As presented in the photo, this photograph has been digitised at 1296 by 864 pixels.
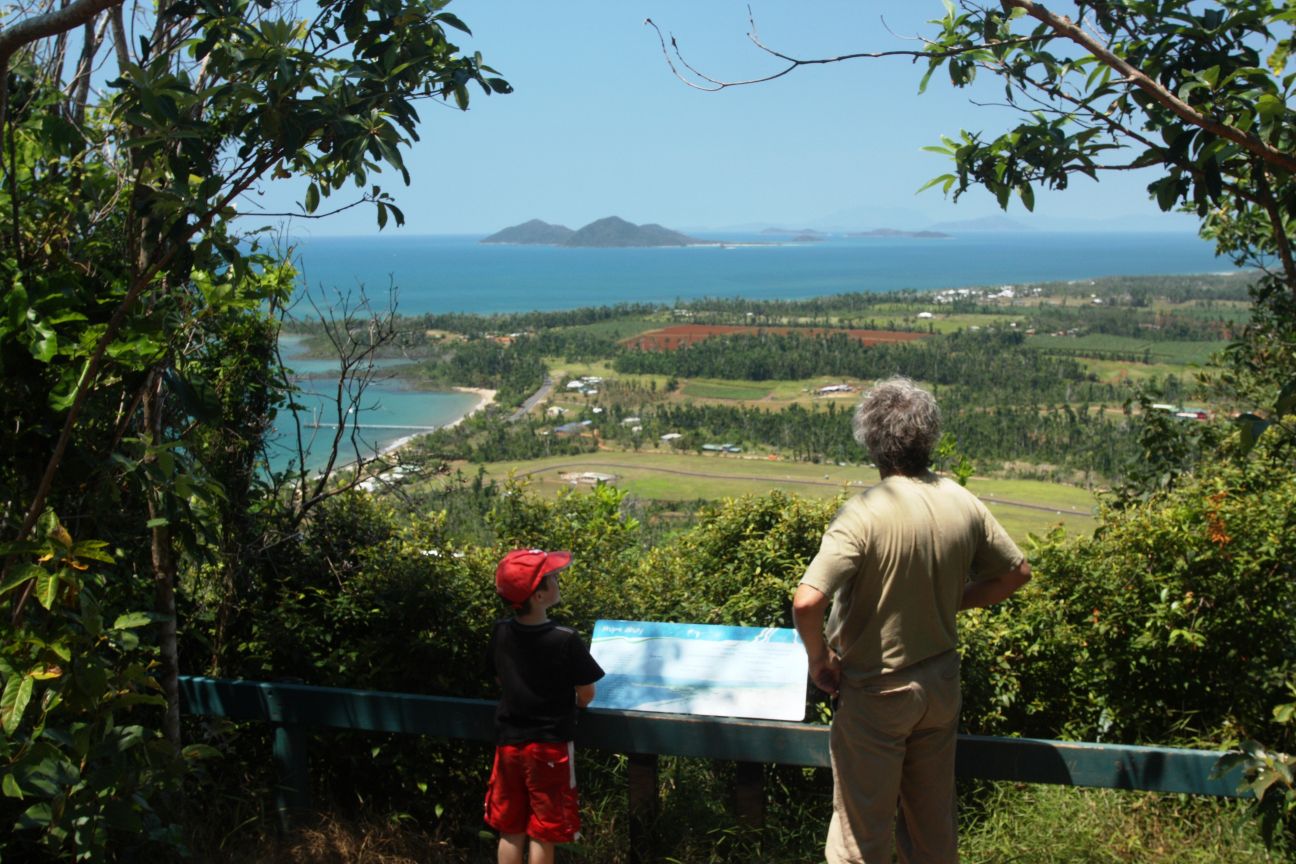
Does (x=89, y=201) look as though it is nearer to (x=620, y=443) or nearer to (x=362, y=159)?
(x=362, y=159)

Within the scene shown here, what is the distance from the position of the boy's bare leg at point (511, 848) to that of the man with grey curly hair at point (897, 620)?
97cm

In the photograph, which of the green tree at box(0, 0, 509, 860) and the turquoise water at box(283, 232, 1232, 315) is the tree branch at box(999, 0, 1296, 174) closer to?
the green tree at box(0, 0, 509, 860)

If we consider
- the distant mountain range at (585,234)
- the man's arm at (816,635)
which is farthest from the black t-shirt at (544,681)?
the distant mountain range at (585,234)

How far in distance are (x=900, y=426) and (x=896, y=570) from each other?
41cm

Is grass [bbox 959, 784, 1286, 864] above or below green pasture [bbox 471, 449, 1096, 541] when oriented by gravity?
above

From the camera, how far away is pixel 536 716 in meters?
3.37

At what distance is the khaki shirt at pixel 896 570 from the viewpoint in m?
2.93

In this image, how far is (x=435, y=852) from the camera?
12.6ft

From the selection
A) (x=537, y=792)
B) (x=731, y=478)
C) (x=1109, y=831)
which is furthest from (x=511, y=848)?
(x=731, y=478)

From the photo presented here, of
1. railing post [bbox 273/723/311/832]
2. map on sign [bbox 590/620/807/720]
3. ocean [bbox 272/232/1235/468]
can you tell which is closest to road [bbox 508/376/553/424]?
ocean [bbox 272/232/1235/468]

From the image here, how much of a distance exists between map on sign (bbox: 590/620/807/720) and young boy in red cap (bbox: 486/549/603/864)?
0.84ft

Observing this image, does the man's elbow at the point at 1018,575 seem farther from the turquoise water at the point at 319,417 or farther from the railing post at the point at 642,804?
the turquoise water at the point at 319,417

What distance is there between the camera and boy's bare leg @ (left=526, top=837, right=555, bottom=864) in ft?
11.0

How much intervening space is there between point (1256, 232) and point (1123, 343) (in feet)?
169
